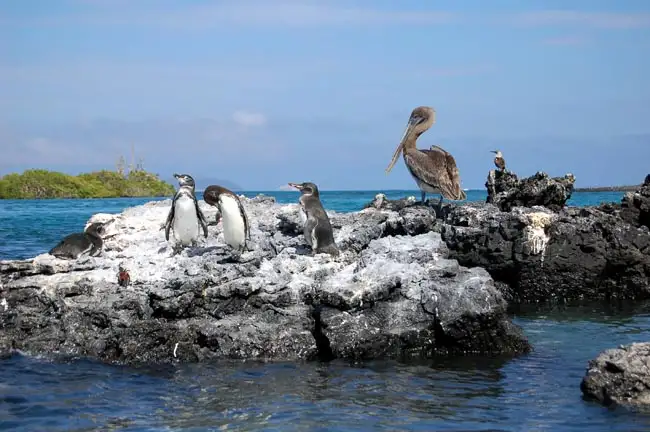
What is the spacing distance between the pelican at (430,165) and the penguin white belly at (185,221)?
4656mm

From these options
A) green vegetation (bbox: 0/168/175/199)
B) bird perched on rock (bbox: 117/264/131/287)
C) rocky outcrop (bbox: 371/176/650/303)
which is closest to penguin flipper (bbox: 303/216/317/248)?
bird perched on rock (bbox: 117/264/131/287)

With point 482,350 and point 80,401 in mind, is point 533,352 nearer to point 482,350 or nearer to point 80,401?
point 482,350

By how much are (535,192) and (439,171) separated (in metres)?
2.46

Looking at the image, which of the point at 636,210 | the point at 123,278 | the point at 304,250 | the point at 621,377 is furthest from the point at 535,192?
the point at 123,278

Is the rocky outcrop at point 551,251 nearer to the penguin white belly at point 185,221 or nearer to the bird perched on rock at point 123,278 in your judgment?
the penguin white belly at point 185,221

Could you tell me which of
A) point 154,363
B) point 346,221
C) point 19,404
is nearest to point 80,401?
point 19,404

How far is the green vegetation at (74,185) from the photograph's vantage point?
2436 inches

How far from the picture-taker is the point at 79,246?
1062 cm

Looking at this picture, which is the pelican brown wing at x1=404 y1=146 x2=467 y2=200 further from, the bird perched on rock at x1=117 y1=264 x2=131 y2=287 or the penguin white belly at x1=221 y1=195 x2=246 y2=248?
the bird perched on rock at x1=117 y1=264 x2=131 y2=287

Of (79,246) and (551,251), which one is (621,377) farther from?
(79,246)

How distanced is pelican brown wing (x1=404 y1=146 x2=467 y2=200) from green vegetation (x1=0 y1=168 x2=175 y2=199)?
52229mm

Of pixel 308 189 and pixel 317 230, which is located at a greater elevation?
pixel 308 189

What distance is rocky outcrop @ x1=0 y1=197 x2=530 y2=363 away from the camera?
9203mm

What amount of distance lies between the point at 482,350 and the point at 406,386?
1747mm
